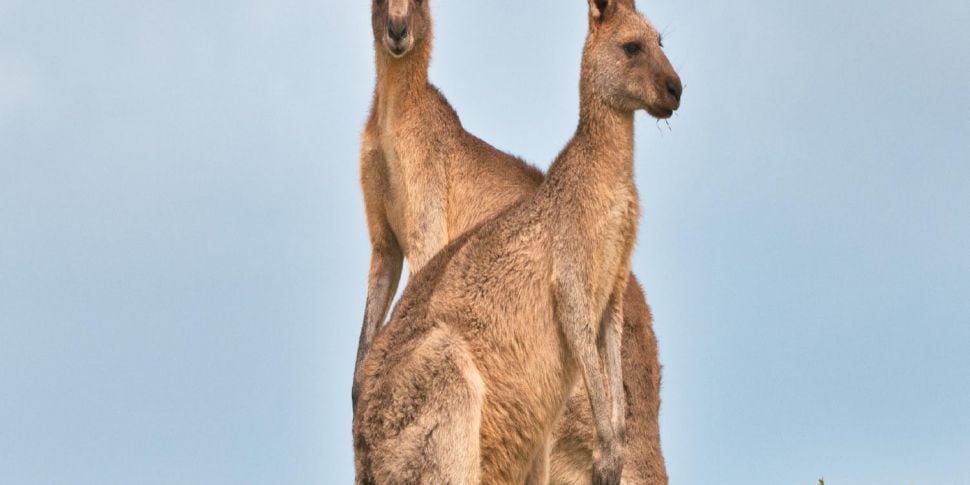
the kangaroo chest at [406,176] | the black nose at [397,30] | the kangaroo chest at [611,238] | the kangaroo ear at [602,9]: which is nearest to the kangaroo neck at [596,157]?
the kangaroo chest at [611,238]

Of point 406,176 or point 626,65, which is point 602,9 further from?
point 406,176

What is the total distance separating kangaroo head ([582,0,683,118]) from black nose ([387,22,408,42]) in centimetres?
243

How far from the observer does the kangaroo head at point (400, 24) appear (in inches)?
516

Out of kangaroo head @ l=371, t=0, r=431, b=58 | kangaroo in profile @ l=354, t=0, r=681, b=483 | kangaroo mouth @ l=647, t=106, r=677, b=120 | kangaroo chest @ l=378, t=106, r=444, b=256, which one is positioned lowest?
kangaroo in profile @ l=354, t=0, r=681, b=483

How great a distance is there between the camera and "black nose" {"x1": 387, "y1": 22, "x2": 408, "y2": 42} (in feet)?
42.8

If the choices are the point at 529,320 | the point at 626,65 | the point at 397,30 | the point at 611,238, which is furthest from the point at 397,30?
the point at 529,320

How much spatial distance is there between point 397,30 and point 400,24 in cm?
6

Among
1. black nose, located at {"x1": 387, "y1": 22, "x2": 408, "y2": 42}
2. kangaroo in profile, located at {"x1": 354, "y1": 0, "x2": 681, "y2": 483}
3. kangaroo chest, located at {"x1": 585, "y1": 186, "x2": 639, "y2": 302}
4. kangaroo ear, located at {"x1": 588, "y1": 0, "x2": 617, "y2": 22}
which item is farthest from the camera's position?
black nose, located at {"x1": 387, "y1": 22, "x2": 408, "y2": 42}

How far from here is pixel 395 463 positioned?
30.7ft

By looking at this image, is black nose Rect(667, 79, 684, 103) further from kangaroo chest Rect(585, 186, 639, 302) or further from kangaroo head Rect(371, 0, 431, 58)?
kangaroo head Rect(371, 0, 431, 58)

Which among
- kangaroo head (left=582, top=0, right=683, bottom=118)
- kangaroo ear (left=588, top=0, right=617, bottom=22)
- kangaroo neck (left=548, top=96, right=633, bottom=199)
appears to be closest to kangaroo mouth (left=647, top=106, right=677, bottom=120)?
kangaroo head (left=582, top=0, right=683, bottom=118)

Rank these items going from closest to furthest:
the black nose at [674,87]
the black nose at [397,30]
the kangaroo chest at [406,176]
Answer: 1. the black nose at [674,87]
2. the kangaroo chest at [406,176]
3. the black nose at [397,30]

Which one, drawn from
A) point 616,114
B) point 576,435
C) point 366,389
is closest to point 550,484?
point 576,435

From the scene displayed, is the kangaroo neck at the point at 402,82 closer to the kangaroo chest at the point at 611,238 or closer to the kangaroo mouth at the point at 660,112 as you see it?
the kangaroo mouth at the point at 660,112
